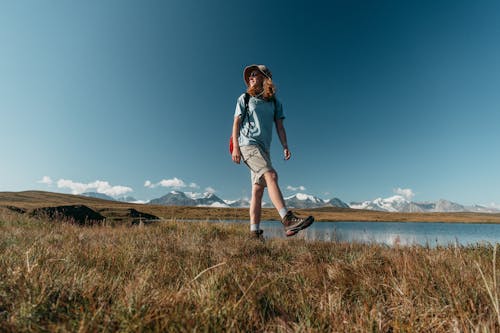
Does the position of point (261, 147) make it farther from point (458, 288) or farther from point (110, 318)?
point (110, 318)

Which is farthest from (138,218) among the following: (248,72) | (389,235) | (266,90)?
(389,235)

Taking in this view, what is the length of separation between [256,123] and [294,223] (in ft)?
7.22

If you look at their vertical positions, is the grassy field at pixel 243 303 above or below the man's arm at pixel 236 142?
below

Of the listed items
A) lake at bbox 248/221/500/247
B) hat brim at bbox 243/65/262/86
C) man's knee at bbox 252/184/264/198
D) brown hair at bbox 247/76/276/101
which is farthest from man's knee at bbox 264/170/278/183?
hat brim at bbox 243/65/262/86

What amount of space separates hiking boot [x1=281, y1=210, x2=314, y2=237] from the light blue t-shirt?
155 cm

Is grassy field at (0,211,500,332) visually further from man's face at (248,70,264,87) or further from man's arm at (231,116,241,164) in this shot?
man's face at (248,70,264,87)

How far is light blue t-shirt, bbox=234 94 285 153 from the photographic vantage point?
541cm

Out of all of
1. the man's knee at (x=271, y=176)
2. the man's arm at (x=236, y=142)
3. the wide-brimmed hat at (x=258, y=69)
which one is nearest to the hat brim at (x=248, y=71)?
the wide-brimmed hat at (x=258, y=69)

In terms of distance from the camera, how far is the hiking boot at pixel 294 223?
14.4 feet

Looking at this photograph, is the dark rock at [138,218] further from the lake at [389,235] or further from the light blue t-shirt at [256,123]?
the lake at [389,235]

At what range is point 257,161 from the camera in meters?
5.21

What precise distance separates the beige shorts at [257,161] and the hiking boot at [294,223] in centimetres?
93

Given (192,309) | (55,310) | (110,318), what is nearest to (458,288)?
(192,309)

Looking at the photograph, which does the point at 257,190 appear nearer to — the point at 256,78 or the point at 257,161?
the point at 257,161
